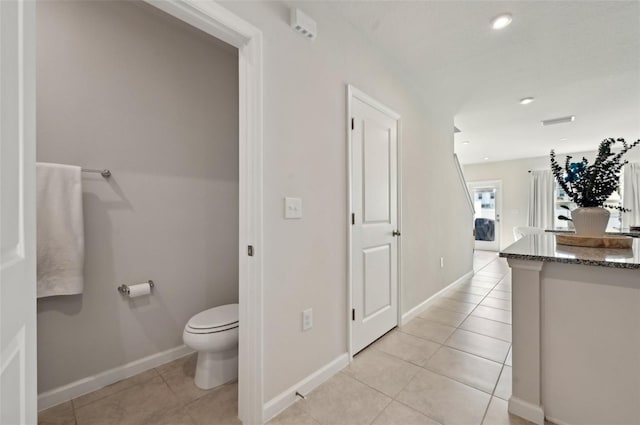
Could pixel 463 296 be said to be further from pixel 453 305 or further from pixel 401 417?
pixel 401 417

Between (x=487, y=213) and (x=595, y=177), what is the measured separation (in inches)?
274

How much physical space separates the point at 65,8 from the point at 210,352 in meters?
2.32

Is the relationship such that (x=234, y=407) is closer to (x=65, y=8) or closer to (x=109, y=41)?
(x=109, y=41)

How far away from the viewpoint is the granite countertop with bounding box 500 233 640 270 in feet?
3.89

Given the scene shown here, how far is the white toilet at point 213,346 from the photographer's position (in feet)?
5.40

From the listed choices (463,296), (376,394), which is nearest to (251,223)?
(376,394)

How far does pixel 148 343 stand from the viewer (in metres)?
1.93

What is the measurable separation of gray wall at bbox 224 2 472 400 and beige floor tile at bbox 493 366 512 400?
98cm

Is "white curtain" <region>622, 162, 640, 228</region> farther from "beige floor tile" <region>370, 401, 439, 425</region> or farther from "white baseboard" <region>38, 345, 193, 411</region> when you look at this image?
"white baseboard" <region>38, 345, 193, 411</region>

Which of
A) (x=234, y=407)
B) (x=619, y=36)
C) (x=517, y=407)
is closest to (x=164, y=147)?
(x=234, y=407)

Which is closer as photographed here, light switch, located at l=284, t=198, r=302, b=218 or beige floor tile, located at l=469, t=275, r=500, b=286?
light switch, located at l=284, t=198, r=302, b=218

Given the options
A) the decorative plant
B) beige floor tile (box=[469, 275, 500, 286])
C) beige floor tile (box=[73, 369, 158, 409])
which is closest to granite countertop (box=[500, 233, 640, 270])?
the decorative plant

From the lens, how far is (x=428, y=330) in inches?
99.1

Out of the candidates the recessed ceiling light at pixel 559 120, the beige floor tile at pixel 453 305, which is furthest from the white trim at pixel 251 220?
the recessed ceiling light at pixel 559 120
